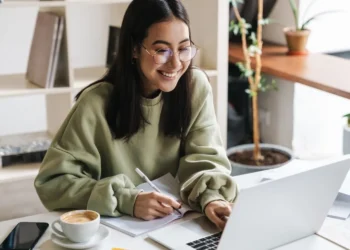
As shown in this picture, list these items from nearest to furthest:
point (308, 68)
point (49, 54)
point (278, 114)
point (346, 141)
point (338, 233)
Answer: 1. point (338, 233)
2. point (346, 141)
3. point (49, 54)
4. point (308, 68)
5. point (278, 114)

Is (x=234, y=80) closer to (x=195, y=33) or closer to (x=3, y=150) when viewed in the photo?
(x=195, y=33)

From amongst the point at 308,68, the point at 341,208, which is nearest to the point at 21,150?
the point at 308,68

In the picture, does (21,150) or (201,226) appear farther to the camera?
(21,150)

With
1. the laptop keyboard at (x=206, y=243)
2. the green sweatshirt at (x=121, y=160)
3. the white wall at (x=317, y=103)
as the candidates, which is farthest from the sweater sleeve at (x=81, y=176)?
the white wall at (x=317, y=103)

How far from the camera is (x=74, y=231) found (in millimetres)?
1382

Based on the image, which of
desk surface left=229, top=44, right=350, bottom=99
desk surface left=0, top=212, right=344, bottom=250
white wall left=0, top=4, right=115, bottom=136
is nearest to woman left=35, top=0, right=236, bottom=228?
desk surface left=0, top=212, right=344, bottom=250

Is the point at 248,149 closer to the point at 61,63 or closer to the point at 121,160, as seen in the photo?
the point at 61,63

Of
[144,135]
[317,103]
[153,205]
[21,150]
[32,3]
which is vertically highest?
[32,3]

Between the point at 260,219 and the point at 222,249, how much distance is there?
10 centimetres

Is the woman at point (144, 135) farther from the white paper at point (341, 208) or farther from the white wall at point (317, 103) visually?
the white wall at point (317, 103)

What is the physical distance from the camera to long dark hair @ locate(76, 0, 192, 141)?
5.37 ft

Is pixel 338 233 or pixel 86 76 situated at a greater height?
pixel 86 76

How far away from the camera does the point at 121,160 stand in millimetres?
1736

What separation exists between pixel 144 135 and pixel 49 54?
4.01ft
